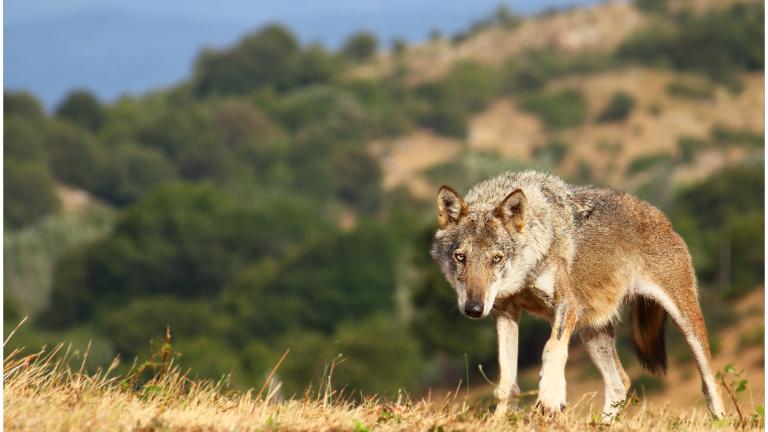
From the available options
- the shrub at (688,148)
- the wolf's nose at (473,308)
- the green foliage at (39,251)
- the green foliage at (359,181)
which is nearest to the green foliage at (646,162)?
the shrub at (688,148)

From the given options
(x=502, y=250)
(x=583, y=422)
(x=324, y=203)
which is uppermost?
(x=502, y=250)

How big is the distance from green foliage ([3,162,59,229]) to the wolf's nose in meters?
148

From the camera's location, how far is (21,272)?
447 feet

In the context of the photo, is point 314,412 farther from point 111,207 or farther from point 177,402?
point 111,207

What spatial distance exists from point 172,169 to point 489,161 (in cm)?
5180

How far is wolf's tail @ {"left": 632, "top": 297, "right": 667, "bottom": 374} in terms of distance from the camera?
42.3 feet

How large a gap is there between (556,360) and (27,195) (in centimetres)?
15870

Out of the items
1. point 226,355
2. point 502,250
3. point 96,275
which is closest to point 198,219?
point 96,275

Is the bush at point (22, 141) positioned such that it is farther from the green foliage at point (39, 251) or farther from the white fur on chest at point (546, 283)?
the white fur on chest at point (546, 283)

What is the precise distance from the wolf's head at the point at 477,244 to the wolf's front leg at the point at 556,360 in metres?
0.59

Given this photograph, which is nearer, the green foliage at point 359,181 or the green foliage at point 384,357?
the green foliage at point 384,357

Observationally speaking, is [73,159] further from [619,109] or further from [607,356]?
[607,356]

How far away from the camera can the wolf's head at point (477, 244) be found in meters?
10.6

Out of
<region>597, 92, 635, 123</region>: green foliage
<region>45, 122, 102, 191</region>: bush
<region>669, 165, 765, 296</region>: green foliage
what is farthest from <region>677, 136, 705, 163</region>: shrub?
<region>45, 122, 102, 191</region>: bush
